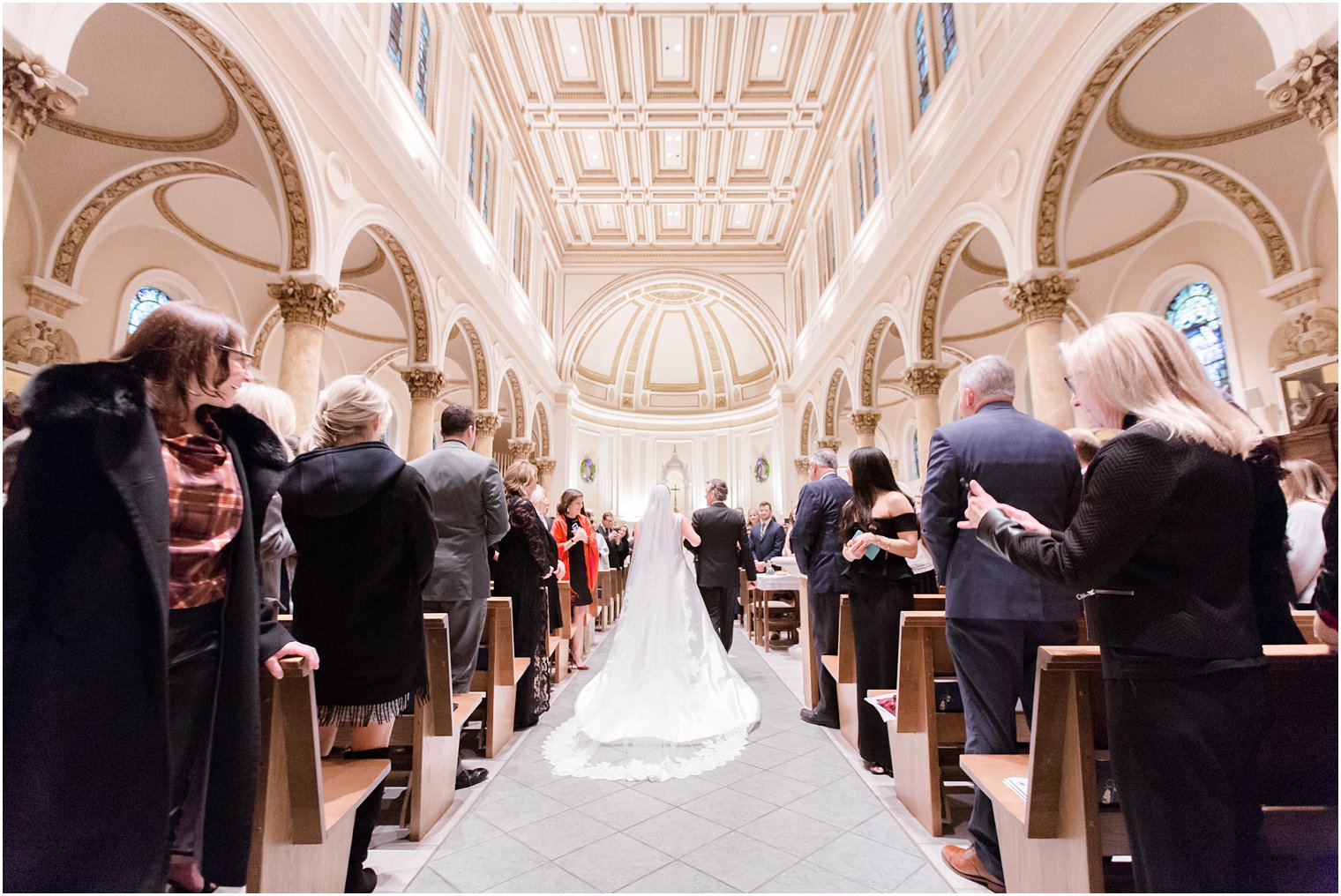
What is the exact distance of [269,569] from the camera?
2.19 m

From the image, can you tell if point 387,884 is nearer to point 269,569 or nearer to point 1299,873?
point 269,569

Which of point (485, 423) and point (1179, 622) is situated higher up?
point (485, 423)

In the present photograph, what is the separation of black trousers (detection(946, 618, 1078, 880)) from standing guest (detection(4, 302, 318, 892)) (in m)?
2.21

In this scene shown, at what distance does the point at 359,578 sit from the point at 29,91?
343 cm

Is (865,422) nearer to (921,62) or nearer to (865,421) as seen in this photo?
(865,421)

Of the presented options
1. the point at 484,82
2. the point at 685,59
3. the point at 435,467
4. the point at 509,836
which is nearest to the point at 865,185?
the point at 685,59

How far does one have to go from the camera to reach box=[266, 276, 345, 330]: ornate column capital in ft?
20.8

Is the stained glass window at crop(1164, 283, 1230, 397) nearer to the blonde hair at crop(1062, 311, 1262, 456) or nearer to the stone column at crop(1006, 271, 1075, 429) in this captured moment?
the stone column at crop(1006, 271, 1075, 429)

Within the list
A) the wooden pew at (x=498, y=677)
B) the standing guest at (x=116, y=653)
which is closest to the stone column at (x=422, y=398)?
the wooden pew at (x=498, y=677)

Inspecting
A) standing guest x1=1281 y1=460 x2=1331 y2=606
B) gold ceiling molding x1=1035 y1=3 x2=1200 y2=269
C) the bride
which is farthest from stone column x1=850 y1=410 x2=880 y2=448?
standing guest x1=1281 y1=460 x2=1331 y2=606

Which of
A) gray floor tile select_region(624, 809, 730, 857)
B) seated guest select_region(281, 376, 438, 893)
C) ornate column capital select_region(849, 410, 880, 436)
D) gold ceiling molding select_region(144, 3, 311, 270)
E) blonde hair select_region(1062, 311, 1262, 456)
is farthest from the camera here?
ornate column capital select_region(849, 410, 880, 436)

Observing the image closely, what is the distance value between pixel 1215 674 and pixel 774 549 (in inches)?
314

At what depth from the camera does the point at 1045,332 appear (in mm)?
6707

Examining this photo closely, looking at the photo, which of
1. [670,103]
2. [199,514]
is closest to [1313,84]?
[199,514]
